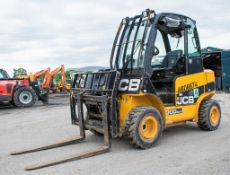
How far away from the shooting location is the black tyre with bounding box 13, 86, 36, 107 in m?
14.9

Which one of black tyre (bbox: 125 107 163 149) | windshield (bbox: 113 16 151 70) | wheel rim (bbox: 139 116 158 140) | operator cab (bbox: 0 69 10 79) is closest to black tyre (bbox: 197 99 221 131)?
black tyre (bbox: 125 107 163 149)

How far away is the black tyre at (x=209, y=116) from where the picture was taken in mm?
7242

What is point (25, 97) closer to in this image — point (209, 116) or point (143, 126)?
point (209, 116)

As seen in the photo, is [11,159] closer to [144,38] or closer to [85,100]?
[85,100]

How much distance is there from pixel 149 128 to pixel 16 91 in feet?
33.0

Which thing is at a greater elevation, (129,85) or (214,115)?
(129,85)

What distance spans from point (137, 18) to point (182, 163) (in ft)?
10.3

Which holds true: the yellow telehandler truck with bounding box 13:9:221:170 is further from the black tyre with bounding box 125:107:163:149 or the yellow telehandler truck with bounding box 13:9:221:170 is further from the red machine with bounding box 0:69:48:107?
the red machine with bounding box 0:69:48:107

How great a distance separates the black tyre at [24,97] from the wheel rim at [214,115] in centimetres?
971

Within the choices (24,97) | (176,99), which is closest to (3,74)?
(24,97)

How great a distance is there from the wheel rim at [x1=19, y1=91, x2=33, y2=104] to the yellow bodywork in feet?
31.7

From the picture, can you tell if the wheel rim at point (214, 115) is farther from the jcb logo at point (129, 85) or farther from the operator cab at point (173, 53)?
the jcb logo at point (129, 85)

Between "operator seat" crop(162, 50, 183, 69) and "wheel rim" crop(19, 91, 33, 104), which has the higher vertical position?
"operator seat" crop(162, 50, 183, 69)

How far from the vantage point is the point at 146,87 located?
6078 mm
